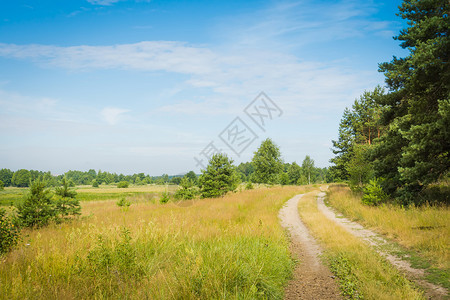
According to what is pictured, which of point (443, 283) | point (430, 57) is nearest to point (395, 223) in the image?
point (443, 283)

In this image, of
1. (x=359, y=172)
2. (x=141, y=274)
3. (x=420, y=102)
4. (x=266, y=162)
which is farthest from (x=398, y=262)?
(x=266, y=162)

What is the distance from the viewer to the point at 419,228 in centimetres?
835

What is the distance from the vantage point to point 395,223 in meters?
9.30

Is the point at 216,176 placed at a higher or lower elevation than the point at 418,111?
lower

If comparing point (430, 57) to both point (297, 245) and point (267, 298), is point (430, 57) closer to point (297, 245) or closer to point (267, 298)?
point (297, 245)

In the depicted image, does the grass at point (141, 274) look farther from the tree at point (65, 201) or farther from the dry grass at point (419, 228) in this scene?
the tree at point (65, 201)

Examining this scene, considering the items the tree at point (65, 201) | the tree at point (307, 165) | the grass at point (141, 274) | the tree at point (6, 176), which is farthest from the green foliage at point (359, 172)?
the tree at point (6, 176)

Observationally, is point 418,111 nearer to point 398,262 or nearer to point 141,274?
point 398,262

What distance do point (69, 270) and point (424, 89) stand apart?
16.8 metres

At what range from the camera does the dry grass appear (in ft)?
20.6

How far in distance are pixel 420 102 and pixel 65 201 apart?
20.5 metres

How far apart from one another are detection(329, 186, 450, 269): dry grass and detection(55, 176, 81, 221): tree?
52.4 ft

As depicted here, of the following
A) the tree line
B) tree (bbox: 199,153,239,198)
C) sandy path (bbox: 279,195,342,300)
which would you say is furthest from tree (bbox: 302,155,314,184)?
sandy path (bbox: 279,195,342,300)

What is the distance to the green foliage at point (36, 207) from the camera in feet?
36.4
